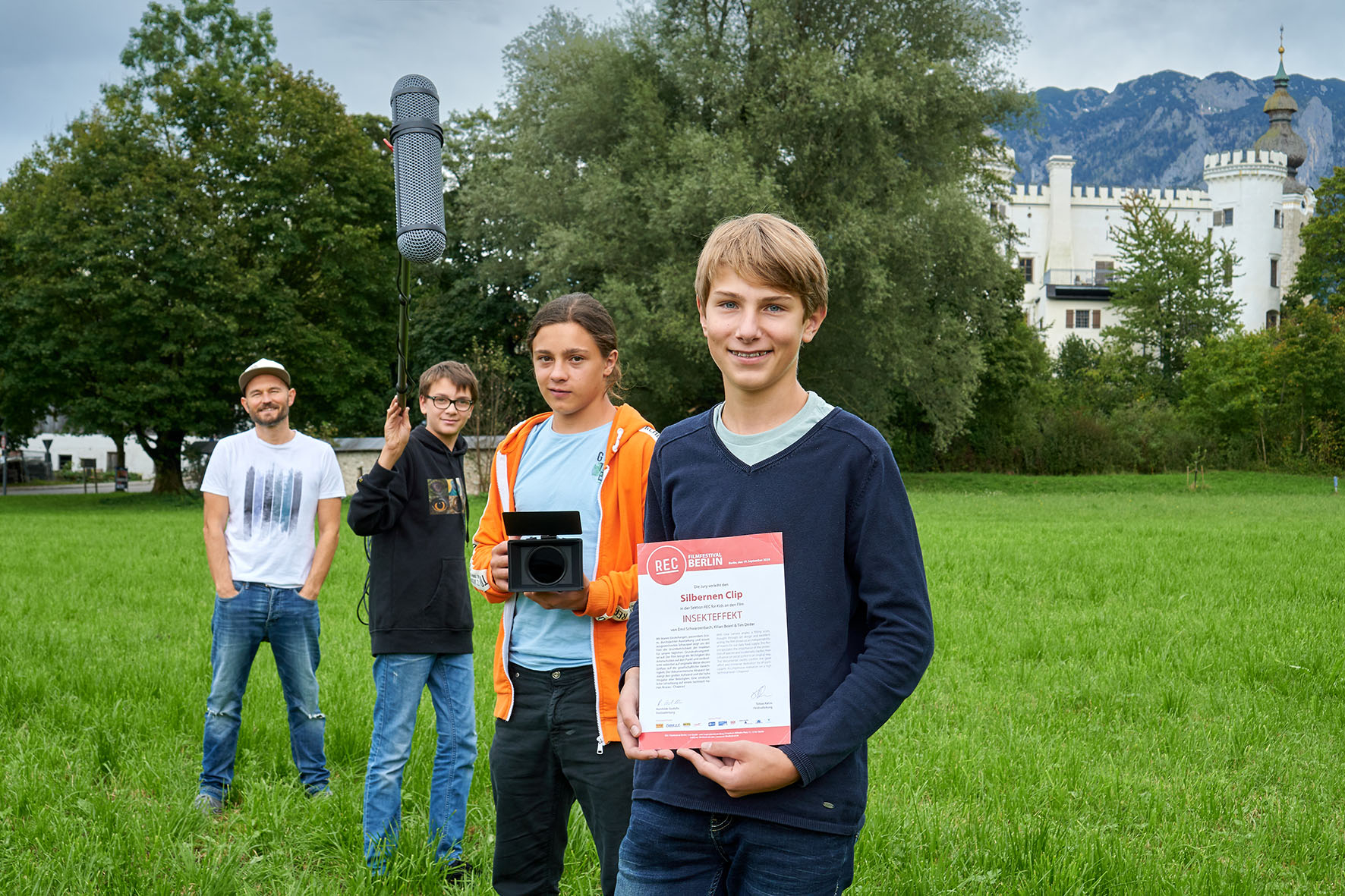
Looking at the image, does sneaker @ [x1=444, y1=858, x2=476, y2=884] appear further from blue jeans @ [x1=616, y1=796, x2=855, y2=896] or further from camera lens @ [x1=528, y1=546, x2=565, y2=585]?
blue jeans @ [x1=616, y1=796, x2=855, y2=896]

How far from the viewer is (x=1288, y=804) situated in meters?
4.96

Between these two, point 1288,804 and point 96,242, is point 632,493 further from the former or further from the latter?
point 96,242

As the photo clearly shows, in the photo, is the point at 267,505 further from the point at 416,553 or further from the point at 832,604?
the point at 832,604

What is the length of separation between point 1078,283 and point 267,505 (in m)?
75.4

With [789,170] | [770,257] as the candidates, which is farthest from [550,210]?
[770,257]

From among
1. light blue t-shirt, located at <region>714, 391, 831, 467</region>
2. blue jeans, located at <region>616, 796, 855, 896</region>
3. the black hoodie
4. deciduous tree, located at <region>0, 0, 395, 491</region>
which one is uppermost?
deciduous tree, located at <region>0, 0, 395, 491</region>

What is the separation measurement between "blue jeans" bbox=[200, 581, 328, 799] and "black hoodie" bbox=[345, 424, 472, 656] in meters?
0.86

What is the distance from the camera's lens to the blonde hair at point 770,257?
86.3 inches

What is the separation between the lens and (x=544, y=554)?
9.12ft

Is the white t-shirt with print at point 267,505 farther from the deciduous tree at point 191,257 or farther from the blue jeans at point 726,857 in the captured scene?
the deciduous tree at point 191,257

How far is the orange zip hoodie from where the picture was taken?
3.07 metres

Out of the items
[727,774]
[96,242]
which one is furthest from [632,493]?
[96,242]

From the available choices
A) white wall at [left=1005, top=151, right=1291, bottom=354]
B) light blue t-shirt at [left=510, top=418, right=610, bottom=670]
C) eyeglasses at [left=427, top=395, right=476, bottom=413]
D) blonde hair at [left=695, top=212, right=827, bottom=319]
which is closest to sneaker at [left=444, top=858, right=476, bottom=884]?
light blue t-shirt at [left=510, top=418, right=610, bottom=670]

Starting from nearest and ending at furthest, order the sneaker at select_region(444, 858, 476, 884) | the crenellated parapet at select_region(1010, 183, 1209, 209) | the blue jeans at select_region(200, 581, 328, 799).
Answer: the sneaker at select_region(444, 858, 476, 884), the blue jeans at select_region(200, 581, 328, 799), the crenellated parapet at select_region(1010, 183, 1209, 209)
